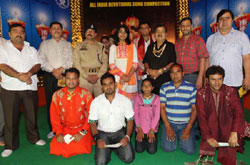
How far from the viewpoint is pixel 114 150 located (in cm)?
299

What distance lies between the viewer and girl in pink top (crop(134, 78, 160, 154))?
3.07 meters

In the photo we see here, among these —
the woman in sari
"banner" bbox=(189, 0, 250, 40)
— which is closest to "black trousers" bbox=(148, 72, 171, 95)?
the woman in sari

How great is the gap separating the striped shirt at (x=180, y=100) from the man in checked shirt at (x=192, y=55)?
39cm

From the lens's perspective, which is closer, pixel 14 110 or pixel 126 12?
pixel 14 110

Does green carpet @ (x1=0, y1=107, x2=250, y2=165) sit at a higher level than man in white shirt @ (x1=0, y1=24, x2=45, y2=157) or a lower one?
lower

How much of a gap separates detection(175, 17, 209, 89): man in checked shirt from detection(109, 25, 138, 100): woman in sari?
0.87 m

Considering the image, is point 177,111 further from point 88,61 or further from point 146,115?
point 88,61

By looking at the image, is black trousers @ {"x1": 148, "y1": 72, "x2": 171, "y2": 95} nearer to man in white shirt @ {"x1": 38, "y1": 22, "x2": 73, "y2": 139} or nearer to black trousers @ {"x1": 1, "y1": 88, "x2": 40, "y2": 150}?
man in white shirt @ {"x1": 38, "y1": 22, "x2": 73, "y2": 139}

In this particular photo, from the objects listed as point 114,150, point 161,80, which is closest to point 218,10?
point 161,80

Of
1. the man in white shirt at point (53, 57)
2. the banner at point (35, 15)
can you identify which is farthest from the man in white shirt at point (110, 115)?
the banner at point (35, 15)

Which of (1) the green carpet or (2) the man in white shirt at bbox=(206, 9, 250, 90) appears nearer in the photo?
(1) the green carpet

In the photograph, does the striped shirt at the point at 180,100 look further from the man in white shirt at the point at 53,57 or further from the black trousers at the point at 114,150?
the man in white shirt at the point at 53,57

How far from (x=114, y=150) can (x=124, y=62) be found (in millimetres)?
1531

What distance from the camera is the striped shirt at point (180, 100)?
10.1ft
